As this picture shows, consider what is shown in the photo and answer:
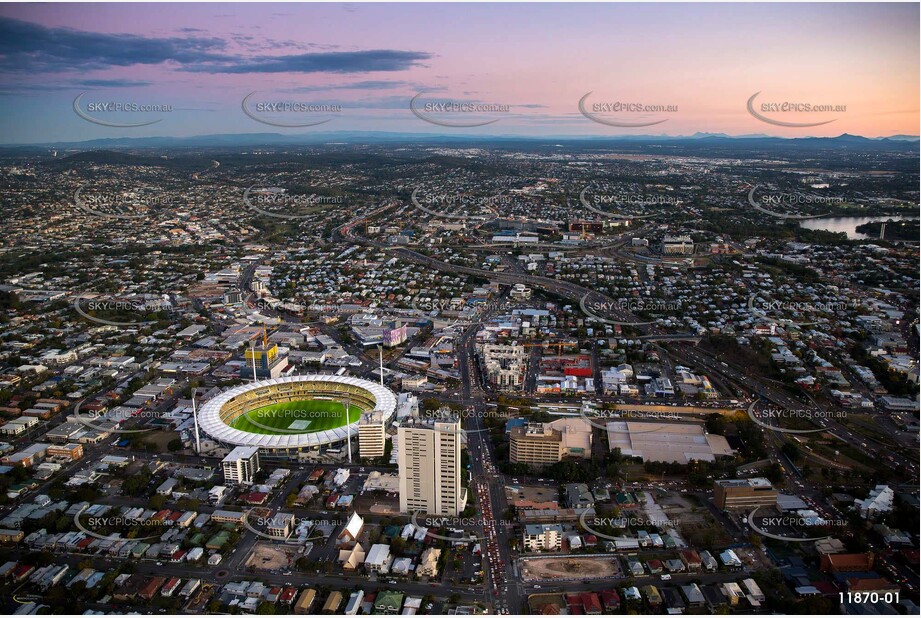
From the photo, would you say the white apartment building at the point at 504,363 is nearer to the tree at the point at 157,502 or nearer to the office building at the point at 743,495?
the office building at the point at 743,495

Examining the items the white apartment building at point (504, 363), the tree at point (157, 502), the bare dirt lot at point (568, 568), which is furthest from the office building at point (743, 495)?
the tree at point (157, 502)

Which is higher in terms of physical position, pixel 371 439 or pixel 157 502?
pixel 371 439

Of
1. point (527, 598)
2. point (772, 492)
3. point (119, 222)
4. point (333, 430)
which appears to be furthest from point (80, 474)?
point (119, 222)

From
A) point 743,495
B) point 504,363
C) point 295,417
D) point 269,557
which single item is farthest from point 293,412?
point 743,495

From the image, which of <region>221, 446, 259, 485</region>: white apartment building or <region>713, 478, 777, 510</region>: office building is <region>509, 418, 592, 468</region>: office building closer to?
<region>713, 478, 777, 510</region>: office building

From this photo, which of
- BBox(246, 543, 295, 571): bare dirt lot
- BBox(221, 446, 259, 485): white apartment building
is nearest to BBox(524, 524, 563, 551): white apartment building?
BBox(246, 543, 295, 571): bare dirt lot

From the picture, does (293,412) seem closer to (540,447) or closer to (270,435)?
(270,435)
